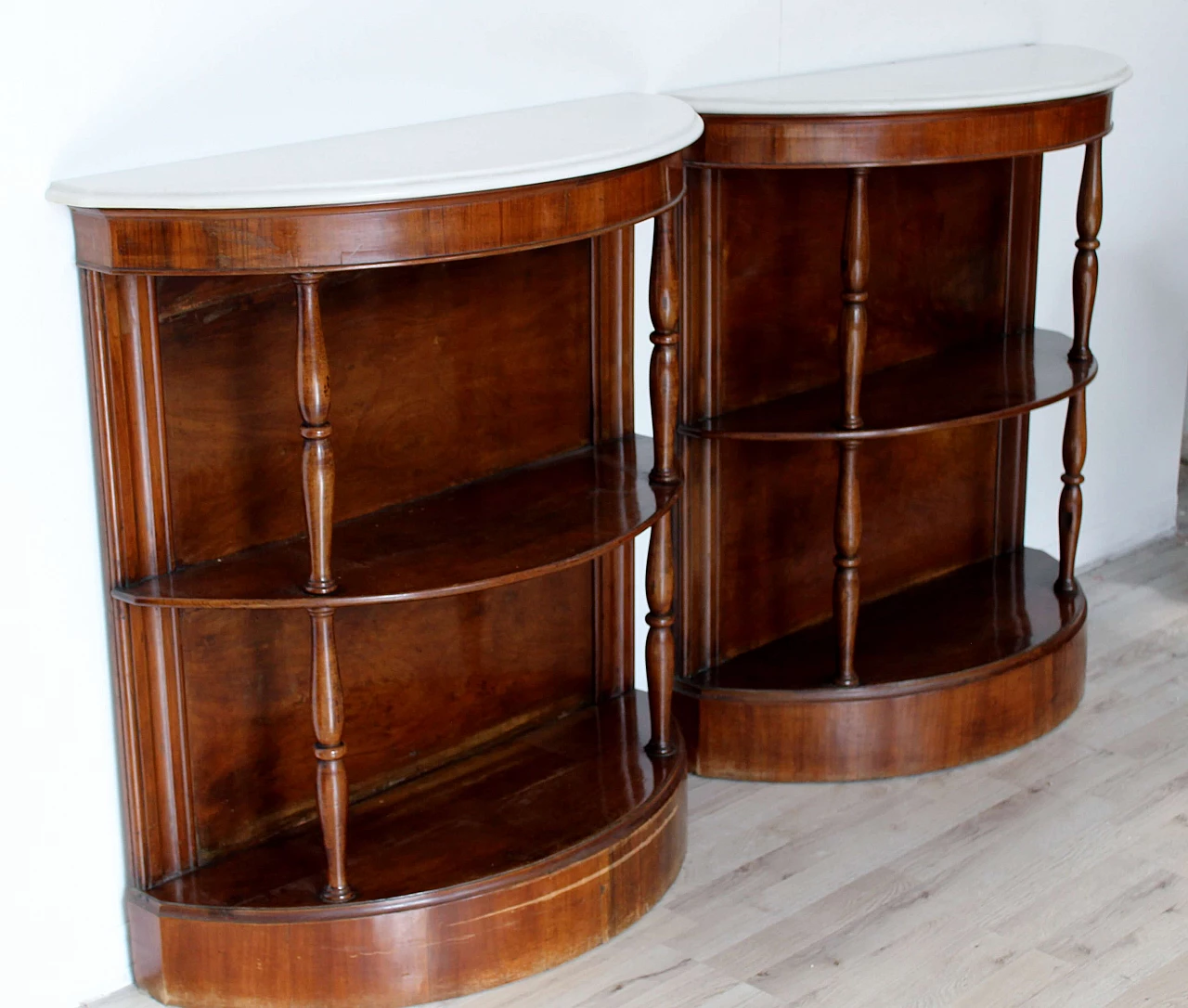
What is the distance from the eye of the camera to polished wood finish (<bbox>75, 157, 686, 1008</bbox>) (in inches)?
101

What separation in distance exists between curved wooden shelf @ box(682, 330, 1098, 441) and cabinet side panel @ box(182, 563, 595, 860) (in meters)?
0.47

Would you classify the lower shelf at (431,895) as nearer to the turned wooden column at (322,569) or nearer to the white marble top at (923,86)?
the turned wooden column at (322,569)

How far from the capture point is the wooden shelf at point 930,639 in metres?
3.57

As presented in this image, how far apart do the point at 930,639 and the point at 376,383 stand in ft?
4.82

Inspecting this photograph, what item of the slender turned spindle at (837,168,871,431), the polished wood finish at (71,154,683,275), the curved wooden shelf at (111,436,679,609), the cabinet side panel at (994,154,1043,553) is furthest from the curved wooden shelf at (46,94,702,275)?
the cabinet side panel at (994,154,1043,553)

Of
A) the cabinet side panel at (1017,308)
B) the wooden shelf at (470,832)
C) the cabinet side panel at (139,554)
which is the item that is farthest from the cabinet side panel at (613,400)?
the cabinet side panel at (1017,308)

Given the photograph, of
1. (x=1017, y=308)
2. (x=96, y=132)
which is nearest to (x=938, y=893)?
(x=1017, y=308)

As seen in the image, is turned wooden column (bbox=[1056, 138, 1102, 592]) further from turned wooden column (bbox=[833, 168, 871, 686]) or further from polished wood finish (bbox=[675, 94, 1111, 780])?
turned wooden column (bbox=[833, 168, 871, 686])

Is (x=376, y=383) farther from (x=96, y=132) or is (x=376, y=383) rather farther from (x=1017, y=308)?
(x=1017, y=308)

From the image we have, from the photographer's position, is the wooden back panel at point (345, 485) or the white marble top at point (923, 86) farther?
the white marble top at point (923, 86)

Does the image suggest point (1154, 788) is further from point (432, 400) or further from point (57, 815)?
point (57, 815)

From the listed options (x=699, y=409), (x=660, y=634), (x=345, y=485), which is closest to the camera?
(x=345, y=485)

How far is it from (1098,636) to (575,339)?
5.80 feet

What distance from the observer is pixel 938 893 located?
3.13 meters
